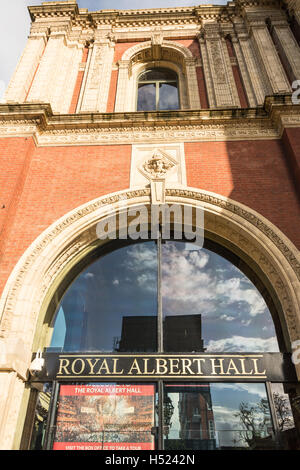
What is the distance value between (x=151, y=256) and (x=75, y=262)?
1820 millimetres

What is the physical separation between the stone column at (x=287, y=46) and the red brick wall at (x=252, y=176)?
3.33 meters

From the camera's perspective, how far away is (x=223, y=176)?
7816 millimetres

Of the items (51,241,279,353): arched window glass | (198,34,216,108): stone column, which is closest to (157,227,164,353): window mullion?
(51,241,279,353): arched window glass

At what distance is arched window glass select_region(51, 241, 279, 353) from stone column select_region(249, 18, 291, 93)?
581 cm

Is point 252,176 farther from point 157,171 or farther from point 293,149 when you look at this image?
point 157,171

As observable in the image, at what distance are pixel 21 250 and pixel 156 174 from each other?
3.64 meters

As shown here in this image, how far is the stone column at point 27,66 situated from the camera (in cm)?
967

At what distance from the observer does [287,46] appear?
1053 centimetres

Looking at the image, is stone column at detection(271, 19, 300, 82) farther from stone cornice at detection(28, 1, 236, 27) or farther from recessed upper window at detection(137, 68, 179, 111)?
recessed upper window at detection(137, 68, 179, 111)

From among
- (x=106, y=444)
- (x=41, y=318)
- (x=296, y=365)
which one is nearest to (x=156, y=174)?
(x=41, y=318)

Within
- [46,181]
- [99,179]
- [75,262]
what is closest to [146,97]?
[99,179]

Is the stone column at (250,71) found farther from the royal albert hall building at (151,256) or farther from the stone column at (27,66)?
the stone column at (27,66)

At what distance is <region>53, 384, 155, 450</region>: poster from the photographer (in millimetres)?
5312

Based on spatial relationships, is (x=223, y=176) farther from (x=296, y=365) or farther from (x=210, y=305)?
(x=296, y=365)
